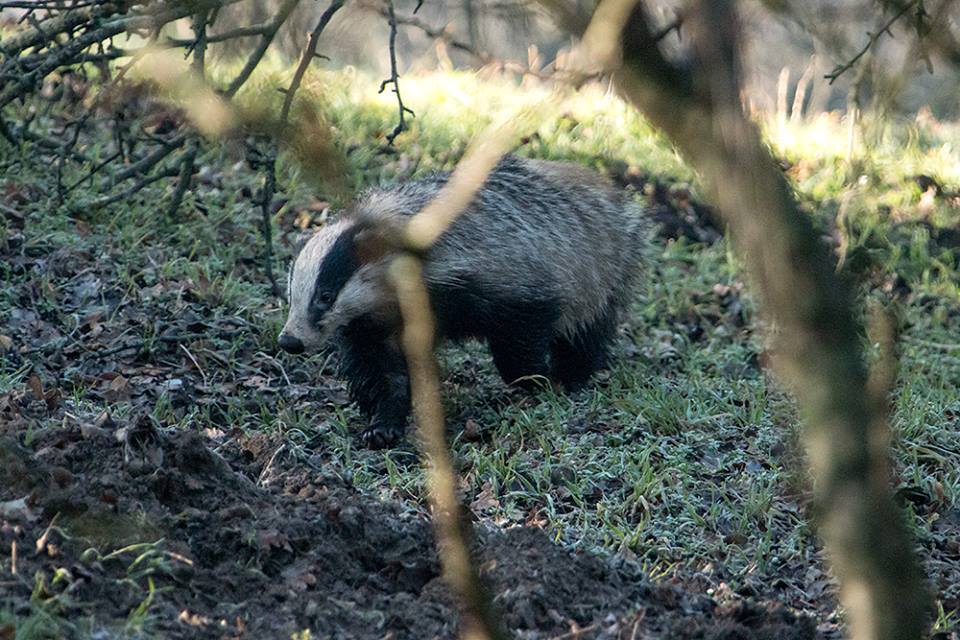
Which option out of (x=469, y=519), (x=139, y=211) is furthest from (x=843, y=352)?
(x=139, y=211)

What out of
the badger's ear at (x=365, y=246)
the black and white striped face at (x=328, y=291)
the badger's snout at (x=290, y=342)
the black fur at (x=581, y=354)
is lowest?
the black fur at (x=581, y=354)

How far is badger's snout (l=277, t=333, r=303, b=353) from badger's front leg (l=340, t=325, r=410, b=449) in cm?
31

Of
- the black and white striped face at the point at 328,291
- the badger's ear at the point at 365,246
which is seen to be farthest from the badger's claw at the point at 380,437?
the badger's ear at the point at 365,246

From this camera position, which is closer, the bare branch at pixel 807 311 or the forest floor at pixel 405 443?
the bare branch at pixel 807 311

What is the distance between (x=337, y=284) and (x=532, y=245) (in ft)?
3.77

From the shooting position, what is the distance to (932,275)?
26.0 feet

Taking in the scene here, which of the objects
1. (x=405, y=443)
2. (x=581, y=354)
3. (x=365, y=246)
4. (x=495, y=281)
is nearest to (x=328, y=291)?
(x=365, y=246)

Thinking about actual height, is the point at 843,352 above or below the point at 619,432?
above

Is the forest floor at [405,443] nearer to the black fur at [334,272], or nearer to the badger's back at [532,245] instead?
the badger's back at [532,245]

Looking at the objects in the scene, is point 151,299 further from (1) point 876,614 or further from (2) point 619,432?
(1) point 876,614

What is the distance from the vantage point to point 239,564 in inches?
140

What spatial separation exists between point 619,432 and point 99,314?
106 inches

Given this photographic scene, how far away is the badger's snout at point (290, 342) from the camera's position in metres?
5.45

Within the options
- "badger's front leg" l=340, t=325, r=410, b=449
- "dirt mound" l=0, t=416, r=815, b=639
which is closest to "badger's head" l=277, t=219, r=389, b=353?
"badger's front leg" l=340, t=325, r=410, b=449
